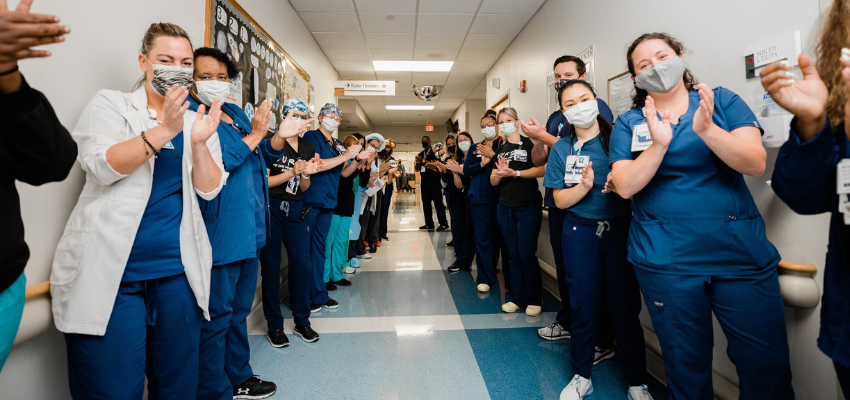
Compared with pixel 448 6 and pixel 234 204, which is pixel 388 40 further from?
pixel 234 204

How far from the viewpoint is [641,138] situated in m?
1.40

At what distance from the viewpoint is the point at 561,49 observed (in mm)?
3578

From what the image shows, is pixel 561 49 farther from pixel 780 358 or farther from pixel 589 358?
pixel 780 358

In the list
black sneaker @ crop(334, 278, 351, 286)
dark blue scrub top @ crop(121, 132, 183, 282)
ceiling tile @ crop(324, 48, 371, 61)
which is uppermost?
ceiling tile @ crop(324, 48, 371, 61)

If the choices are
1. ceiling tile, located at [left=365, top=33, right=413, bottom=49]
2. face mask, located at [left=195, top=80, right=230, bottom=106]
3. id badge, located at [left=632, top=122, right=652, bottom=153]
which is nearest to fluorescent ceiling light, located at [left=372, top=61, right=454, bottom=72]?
ceiling tile, located at [left=365, top=33, right=413, bottom=49]

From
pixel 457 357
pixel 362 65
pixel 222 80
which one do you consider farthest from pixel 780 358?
pixel 362 65

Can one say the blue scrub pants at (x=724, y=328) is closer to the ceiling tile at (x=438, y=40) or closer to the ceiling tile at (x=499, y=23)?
the ceiling tile at (x=499, y=23)

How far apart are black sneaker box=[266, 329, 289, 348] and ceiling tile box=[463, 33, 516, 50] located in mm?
4087

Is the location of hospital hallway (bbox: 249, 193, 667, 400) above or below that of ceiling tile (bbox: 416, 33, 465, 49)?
below

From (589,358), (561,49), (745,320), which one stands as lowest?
(589,358)

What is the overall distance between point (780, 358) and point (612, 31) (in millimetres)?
2281

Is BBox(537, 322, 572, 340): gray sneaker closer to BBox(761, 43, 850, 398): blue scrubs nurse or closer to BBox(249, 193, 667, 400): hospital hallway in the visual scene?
BBox(249, 193, 667, 400): hospital hallway

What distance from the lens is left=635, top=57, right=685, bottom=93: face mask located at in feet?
4.30

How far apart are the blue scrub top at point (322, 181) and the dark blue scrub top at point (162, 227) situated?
134cm
